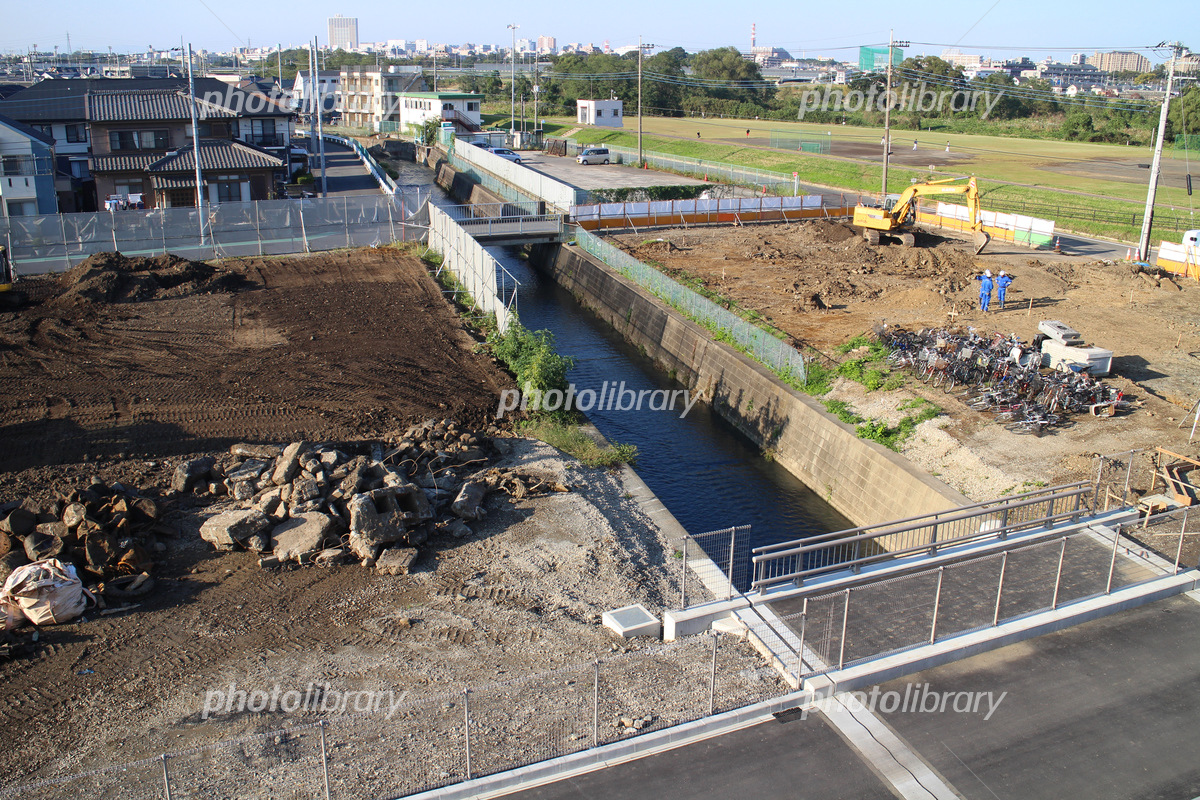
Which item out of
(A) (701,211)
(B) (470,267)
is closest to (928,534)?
(B) (470,267)

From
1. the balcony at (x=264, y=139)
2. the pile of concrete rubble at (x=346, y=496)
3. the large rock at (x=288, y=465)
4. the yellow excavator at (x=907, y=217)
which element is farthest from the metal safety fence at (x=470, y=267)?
the balcony at (x=264, y=139)

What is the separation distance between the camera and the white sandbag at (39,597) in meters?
12.7

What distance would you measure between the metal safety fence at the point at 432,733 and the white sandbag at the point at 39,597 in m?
3.96

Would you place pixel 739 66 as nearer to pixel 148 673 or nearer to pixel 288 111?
pixel 288 111

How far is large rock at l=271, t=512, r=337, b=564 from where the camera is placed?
579 inches

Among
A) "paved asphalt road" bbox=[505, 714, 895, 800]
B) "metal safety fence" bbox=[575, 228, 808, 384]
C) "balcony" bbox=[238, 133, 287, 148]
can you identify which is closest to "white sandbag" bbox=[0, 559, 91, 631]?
"paved asphalt road" bbox=[505, 714, 895, 800]

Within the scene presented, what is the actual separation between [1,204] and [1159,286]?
5005 centimetres

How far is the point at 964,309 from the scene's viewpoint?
29203mm

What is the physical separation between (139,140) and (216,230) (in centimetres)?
1362

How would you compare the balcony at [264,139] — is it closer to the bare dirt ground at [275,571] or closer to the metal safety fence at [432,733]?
the bare dirt ground at [275,571]

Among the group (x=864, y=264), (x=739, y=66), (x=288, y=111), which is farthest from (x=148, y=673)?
(x=739, y=66)

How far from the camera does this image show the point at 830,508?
21141 millimetres

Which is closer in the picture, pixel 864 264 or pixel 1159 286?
pixel 1159 286
